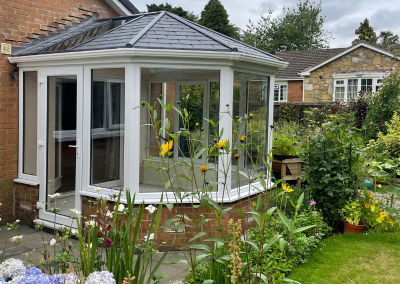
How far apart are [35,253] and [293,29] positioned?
40514 millimetres

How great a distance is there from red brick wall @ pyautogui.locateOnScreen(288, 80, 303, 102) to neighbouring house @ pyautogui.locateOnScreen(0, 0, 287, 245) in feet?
60.3

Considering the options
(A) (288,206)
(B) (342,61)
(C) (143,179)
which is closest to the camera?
(C) (143,179)

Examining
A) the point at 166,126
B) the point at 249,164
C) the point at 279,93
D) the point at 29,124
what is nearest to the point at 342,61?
the point at 279,93

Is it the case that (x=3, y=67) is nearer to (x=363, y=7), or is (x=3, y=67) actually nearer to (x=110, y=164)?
(x=110, y=164)

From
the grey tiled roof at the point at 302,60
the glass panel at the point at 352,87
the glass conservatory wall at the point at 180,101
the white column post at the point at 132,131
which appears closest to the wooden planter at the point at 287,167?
the glass conservatory wall at the point at 180,101

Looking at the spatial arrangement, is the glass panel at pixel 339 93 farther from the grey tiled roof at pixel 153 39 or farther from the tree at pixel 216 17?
the grey tiled roof at pixel 153 39

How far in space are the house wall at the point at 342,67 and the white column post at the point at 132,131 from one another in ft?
52.0

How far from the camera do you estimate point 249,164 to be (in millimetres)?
5672

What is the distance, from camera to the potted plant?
509 centimetres

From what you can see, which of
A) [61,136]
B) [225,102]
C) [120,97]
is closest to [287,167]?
[225,102]

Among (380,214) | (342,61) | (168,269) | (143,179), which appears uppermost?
(342,61)

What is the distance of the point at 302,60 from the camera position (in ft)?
83.5

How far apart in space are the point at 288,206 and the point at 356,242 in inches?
38.3

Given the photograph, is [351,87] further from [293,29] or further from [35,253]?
[293,29]
